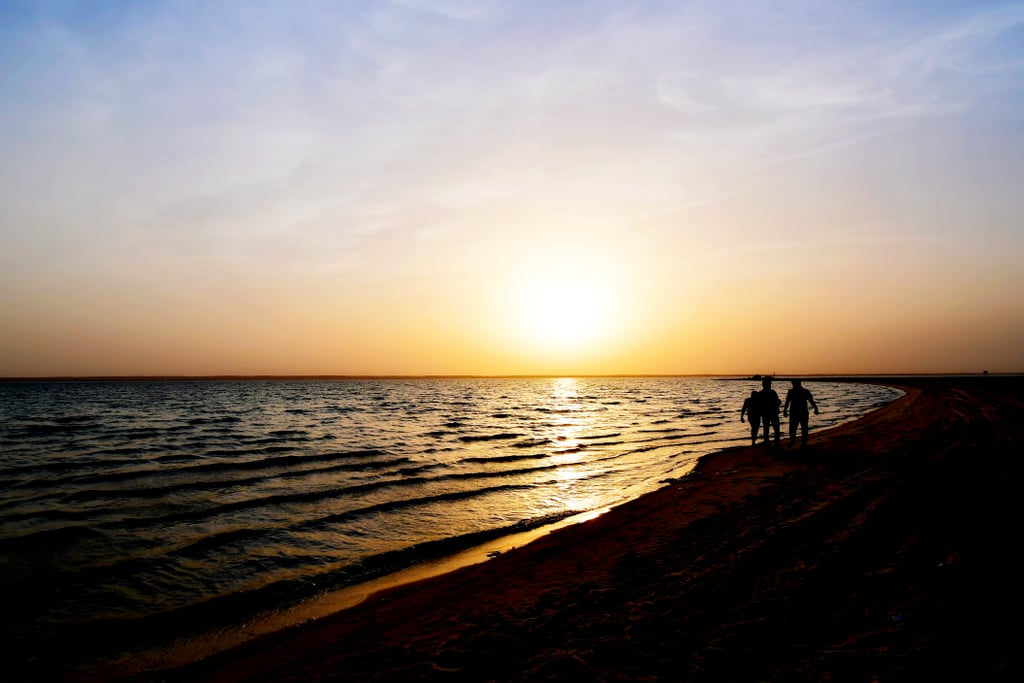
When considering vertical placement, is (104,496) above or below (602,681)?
below

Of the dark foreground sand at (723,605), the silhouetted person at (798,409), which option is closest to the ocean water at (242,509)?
the dark foreground sand at (723,605)

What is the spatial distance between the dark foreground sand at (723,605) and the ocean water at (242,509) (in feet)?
7.00

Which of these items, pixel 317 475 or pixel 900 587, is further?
pixel 317 475

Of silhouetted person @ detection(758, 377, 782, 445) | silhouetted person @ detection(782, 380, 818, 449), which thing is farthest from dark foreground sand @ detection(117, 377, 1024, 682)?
silhouetted person @ detection(758, 377, 782, 445)

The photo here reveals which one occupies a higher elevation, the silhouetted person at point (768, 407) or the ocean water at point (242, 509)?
the silhouetted person at point (768, 407)

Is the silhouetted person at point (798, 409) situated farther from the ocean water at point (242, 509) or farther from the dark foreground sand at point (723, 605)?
the dark foreground sand at point (723, 605)

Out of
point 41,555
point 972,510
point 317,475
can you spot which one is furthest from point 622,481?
point 41,555

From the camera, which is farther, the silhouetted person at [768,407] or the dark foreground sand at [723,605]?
the silhouetted person at [768,407]

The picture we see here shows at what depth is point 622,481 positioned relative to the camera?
61.5 ft

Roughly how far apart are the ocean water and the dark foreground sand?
213cm

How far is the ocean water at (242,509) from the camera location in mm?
8992

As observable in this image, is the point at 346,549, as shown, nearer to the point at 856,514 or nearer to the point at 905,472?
the point at 856,514

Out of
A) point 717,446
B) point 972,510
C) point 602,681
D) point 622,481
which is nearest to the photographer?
point 602,681

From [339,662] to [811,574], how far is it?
22.4 ft
